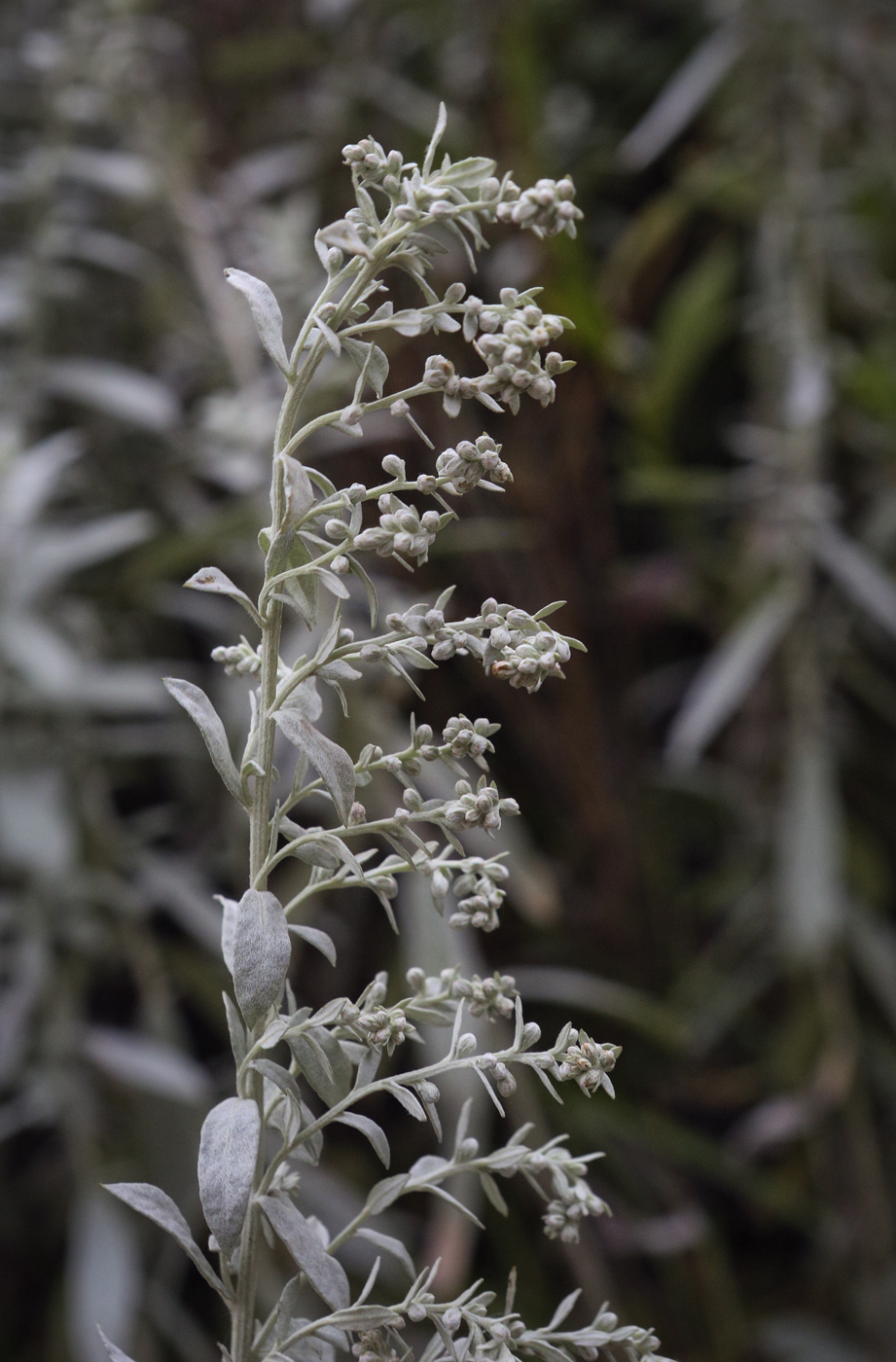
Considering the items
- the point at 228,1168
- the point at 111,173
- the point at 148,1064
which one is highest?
the point at 111,173

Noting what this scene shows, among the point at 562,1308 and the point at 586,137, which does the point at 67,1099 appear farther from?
the point at 586,137

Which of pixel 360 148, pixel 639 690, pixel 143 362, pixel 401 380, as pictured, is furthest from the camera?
pixel 143 362

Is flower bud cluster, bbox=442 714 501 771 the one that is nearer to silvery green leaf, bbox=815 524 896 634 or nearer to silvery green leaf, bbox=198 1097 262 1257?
silvery green leaf, bbox=198 1097 262 1257

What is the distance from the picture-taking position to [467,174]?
22 cm

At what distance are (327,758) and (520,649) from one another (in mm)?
39

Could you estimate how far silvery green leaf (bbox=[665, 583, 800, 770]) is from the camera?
786 mm

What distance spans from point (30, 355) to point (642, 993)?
637mm

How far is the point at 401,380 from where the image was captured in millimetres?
812

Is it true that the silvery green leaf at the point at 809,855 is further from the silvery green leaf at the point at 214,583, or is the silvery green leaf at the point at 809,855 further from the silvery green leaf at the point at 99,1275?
the silvery green leaf at the point at 214,583

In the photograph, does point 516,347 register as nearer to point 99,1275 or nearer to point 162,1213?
point 162,1213

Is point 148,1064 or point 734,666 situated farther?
point 734,666

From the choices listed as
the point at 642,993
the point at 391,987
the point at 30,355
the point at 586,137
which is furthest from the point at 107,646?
the point at 586,137

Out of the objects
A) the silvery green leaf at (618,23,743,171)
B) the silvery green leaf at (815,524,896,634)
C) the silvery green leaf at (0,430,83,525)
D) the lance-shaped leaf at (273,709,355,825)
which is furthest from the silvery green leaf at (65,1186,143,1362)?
the silvery green leaf at (618,23,743,171)

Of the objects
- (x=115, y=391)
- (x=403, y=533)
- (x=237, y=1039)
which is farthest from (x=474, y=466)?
(x=115, y=391)
